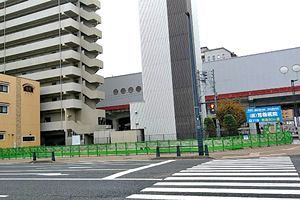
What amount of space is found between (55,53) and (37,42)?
4501 millimetres

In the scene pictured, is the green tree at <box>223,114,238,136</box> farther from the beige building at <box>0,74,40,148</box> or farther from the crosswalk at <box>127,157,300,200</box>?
the crosswalk at <box>127,157,300,200</box>

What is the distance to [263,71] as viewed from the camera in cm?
6588

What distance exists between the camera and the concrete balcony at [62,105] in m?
57.8

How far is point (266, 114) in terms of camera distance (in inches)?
1419

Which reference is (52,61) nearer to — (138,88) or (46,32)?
(46,32)

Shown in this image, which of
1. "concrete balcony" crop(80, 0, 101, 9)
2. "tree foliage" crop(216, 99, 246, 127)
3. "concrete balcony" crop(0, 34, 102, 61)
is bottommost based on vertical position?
"tree foliage" crop(216, 99, 246, 127)

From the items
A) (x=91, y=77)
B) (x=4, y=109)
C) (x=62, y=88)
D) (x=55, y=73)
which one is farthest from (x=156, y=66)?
(x=4, y=109)

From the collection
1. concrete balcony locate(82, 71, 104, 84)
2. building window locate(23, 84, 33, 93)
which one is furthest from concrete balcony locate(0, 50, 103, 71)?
building window locate(23, 84, 33, 93)

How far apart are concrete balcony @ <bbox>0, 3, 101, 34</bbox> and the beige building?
12902 mm

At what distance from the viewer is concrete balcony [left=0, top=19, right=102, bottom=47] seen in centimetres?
5981

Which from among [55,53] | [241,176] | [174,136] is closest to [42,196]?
[241,176]

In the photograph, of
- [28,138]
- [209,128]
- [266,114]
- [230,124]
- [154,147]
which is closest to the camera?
[154,147]

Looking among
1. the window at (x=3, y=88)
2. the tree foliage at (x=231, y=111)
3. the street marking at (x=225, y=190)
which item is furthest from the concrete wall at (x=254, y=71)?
the street marking at (x=225, y=190)

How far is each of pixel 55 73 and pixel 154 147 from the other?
34.2 metres
